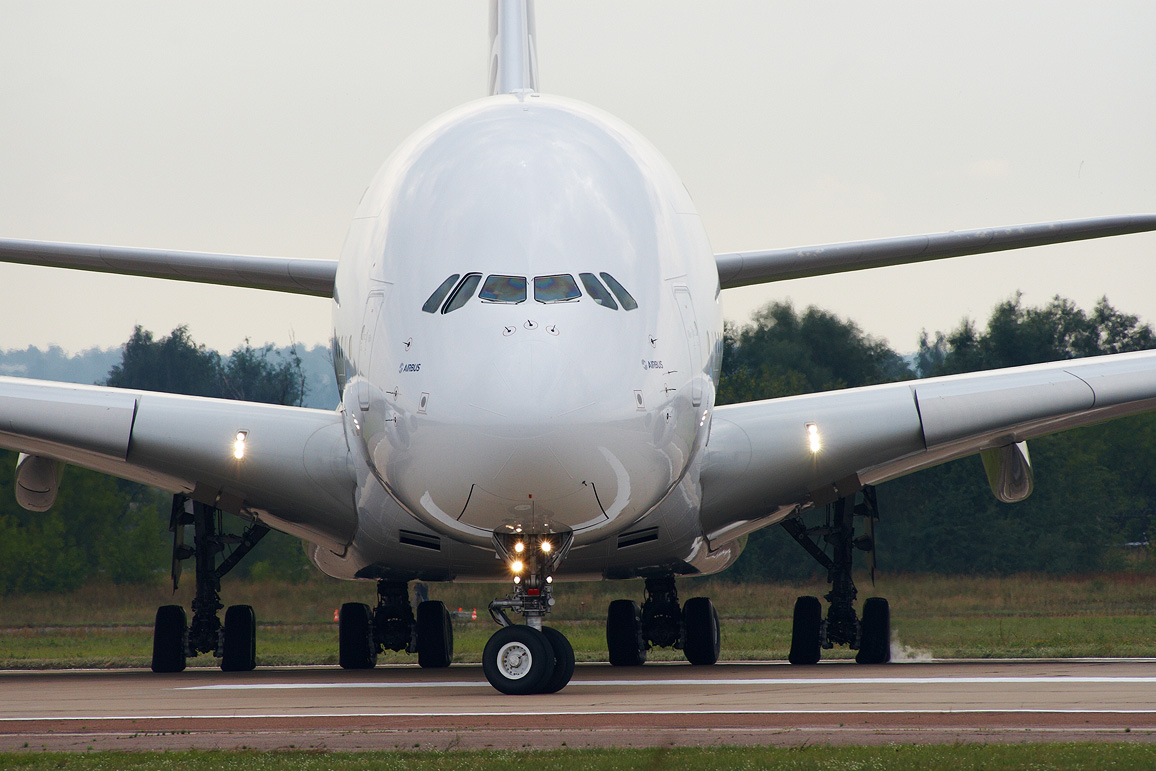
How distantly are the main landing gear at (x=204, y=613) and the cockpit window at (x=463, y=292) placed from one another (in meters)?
6.02

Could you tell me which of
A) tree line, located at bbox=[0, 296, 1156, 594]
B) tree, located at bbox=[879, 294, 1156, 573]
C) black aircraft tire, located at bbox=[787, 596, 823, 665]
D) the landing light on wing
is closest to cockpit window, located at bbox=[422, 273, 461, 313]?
the landing light on wing

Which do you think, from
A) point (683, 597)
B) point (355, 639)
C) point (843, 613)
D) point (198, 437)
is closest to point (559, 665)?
point (198, 437)

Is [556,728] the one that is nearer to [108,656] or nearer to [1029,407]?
[1029,407]

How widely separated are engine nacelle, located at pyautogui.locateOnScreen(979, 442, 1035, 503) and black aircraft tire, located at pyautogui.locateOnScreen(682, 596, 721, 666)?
11.3ft

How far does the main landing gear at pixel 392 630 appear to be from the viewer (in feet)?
50.4

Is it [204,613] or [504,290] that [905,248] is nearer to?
[504,290]

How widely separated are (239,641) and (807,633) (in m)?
5.74

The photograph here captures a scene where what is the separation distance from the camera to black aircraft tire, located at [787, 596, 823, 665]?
14312 mm

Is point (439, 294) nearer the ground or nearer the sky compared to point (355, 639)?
nearer the sky

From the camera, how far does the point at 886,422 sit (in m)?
12.5

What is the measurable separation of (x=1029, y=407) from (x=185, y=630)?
8.54 metres

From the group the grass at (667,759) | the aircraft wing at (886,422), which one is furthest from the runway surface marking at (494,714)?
the aircraft wing at (886,422)

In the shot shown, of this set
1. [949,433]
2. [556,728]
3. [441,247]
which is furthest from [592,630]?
[556,728]

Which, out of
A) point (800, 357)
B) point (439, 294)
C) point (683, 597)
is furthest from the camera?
point (800, 357)
